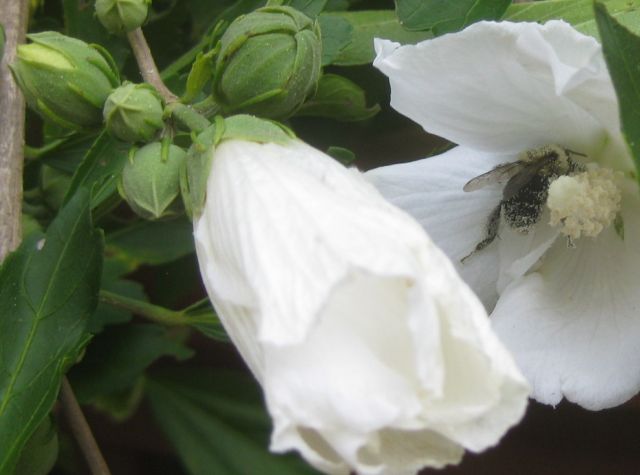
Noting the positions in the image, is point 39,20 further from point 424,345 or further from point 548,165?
point 424,345

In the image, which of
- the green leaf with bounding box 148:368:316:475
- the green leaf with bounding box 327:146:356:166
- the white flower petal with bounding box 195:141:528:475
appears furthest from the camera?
the green leaf with bounding box 148:368:316:475

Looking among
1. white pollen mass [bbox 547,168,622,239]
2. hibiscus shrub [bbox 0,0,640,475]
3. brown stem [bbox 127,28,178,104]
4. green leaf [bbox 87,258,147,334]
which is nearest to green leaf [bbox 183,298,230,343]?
hibiscus shrub [bbox 0,0,640,475]

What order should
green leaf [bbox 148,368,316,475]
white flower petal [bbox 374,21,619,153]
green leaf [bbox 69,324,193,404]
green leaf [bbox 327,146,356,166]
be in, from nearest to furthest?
white flower petal [bbox 374,21,619,153], green leaf [bbox 327,146,356,166], green leaf [bbox 69,324,193,404], green leaf [bbox 148,368,316,475]

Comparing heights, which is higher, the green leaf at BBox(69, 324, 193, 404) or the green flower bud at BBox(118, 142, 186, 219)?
the green flower bud at BBox(118, 142, 186, 219)

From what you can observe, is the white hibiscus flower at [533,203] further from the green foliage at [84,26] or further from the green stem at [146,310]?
the green foliage at [84,26]

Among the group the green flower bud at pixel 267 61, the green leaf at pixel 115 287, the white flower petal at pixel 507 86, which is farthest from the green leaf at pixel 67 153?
the white flower petal at pixel 507 86

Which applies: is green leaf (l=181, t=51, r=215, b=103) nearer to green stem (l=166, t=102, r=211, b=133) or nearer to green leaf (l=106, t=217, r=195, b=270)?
green stem (l=166, t=102, r=211, b=133)

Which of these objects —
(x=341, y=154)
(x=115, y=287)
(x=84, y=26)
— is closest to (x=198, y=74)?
(x=341, y=154)

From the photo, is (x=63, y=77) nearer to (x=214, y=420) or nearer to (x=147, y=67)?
(x=147, y=67)
